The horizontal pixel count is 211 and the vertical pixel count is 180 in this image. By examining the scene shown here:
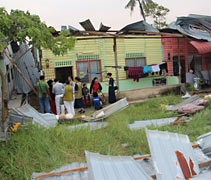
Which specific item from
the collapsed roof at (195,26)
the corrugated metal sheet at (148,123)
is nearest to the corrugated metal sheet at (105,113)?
the corrugated metal sheet at (148,123)

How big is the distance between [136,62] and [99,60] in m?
2.68

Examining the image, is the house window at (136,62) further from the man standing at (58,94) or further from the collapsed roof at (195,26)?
the man standing at (58,94)

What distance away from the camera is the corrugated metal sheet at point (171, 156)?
2941 millimetres

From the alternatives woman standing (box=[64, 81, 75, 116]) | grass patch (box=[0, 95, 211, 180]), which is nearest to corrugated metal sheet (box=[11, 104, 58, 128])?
grass patch (box=[0, 95, 211, 180])

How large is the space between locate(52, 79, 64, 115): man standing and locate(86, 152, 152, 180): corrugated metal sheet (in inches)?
233

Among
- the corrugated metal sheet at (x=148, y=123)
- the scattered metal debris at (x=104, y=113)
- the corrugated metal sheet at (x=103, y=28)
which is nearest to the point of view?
the corrugated metal sheet at (x=148, y=123)

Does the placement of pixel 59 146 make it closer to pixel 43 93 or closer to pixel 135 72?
pixel 43 93

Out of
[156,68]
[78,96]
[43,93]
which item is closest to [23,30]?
[43,93]

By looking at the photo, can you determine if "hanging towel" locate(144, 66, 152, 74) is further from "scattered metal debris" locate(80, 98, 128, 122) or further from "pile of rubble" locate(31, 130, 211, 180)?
"pile of rubble" locate(31, 130, 211, 180)

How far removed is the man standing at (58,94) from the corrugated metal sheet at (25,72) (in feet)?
6.03

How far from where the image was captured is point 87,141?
484cm

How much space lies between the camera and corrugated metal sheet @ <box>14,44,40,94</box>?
10.1 meters

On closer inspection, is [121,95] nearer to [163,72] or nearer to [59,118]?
[59,118]

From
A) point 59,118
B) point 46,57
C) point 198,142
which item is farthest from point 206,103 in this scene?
point 46,57
